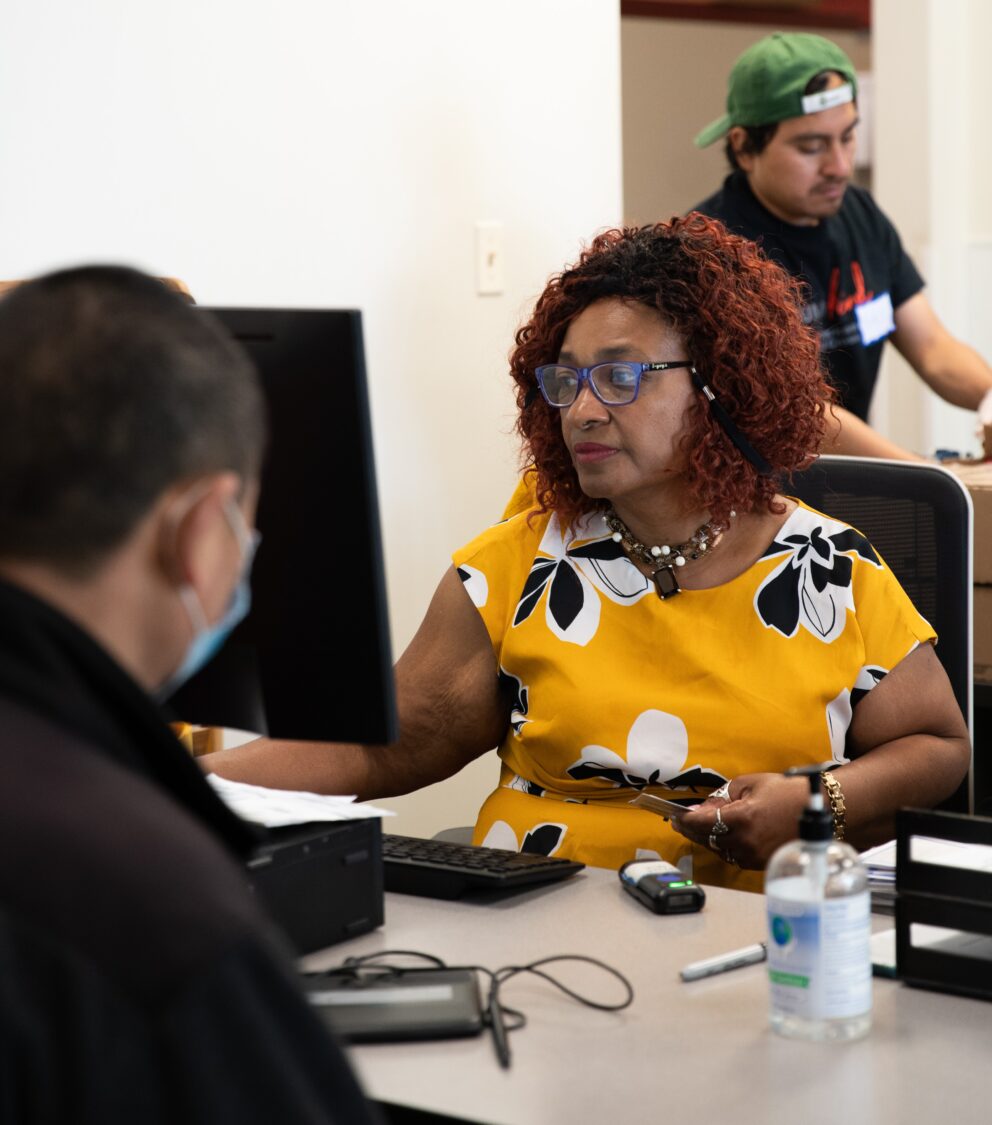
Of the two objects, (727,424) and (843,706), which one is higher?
(727,424)

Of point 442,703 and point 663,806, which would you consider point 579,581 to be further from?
point 663,806

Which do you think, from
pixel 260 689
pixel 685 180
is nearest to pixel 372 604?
pixel 260 689

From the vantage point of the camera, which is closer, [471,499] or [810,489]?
[810,489]

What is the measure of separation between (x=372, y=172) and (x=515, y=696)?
1.31m

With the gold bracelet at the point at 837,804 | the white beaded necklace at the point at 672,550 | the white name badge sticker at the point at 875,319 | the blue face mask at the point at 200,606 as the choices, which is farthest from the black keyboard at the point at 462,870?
the white name badge sticker at the point at 875,319

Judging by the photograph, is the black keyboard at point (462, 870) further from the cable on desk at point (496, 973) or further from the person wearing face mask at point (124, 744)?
the person wearing face mask at point (124, 744)

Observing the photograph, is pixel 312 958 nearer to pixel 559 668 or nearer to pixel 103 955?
pixel 559 668

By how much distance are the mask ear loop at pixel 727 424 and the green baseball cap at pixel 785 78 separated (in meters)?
1.45

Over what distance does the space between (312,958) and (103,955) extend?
76 centimetres

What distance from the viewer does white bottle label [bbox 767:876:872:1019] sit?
1.11m

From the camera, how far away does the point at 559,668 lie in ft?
5.83

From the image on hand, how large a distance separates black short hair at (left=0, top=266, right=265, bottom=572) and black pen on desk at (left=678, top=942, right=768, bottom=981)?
69cm

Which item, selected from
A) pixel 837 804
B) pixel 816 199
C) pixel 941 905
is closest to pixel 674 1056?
pixel 941 905

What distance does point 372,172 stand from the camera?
2.83m
